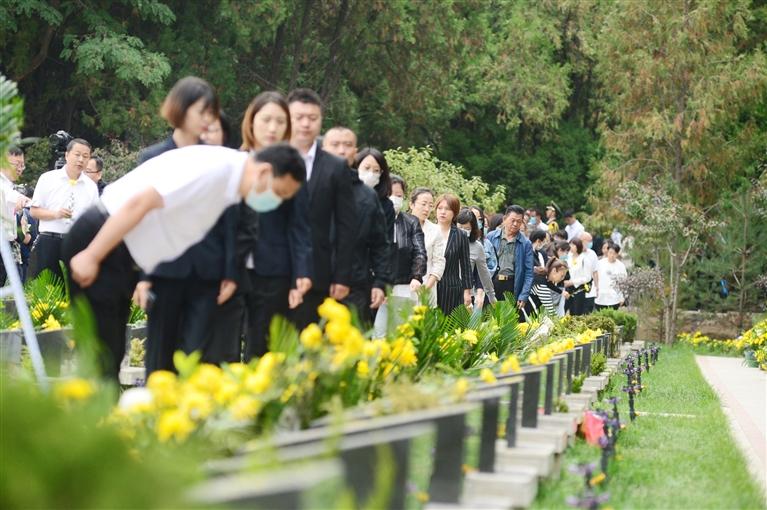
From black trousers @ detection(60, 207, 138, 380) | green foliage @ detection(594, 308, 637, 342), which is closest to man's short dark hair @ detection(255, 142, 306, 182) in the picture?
black trousers @ detection(60, 207, 138, 380)

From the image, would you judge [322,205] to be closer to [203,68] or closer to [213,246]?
[213,246]

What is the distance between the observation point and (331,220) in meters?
8.54

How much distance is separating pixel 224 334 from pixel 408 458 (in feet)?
10.1

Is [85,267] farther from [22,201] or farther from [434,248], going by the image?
[22,201]

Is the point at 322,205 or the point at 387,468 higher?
the point at 322,205

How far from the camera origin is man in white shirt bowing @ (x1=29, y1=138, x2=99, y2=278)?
1295cm

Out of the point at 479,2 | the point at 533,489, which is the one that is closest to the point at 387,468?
the point at 533,489

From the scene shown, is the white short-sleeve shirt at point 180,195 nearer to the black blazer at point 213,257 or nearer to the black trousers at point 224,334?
the black blazer at point 213,257

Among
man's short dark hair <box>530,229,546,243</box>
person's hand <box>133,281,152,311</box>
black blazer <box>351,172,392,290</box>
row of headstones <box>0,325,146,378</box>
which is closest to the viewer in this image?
person's hand <box>133,281,152,311</box>

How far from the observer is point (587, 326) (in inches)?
707

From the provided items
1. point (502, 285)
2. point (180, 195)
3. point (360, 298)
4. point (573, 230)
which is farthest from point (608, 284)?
point (180, 195)

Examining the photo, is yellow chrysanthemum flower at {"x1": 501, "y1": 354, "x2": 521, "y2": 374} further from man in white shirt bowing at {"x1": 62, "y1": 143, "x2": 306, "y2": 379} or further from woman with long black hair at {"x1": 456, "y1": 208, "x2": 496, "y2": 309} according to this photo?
woman with long black hair at {"x1": 456, "y1": 208, "x2": 496, "y2": 309}

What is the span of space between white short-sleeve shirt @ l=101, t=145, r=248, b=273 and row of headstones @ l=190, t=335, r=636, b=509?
148 cm

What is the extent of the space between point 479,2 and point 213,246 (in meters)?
37.4
